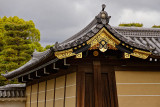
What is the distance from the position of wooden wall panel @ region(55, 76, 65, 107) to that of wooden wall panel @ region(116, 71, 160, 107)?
2.40 meters

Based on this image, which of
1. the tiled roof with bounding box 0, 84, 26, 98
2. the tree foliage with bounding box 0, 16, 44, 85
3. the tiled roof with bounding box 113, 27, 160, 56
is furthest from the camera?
the tree foliage with bounding box 0, 16, 44, 85

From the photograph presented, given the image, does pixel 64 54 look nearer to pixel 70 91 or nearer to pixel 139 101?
pixel 70 91

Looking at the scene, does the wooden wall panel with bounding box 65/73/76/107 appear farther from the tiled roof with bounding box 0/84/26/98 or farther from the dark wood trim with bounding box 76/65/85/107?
the tiled roof with bounding box 0/84/26/98

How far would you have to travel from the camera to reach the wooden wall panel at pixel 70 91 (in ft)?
29.4

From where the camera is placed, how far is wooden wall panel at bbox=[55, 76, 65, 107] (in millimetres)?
9984

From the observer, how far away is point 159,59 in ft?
31.8

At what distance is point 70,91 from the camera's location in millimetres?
9266

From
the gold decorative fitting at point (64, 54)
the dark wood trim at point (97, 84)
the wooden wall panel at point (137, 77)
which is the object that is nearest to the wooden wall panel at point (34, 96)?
the dark wood trim at point (97, 84)

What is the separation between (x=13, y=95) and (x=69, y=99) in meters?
8.46

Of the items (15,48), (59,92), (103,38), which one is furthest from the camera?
(15,48)

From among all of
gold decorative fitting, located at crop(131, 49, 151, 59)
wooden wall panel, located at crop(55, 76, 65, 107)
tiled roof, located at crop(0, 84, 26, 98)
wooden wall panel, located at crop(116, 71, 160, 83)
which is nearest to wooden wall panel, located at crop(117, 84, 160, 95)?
wooden wall panel, located at crop(116, 71, 160, 83)

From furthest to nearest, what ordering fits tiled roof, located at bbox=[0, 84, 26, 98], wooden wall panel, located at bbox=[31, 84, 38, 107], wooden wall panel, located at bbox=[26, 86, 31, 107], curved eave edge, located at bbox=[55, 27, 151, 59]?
tiled roof, located at bbox=[0, 84, 26, 98]
wooden wall panel, located at bbox=[26, 86, 31, 107]
wooden wall panel, located at bbox=[31, 84, 38, 107]
curved eave edge, located at bbox=[55, 27, 151, 59]

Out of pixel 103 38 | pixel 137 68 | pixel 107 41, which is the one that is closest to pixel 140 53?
pixel 137 68

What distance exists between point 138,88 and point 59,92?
3.41 m
